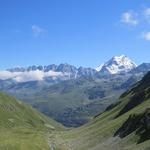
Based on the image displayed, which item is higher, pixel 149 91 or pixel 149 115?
pixel 149 91

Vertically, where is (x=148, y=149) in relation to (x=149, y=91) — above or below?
below

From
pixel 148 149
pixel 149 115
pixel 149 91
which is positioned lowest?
pixel 148 149

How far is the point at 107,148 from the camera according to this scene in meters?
108

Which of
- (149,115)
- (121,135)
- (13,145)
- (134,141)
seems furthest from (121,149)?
(13,145)

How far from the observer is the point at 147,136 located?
9206cm

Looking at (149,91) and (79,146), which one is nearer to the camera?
(79,146)

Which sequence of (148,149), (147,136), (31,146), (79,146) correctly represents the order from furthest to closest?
(79,146), (31,146), (147,136), (148,149)

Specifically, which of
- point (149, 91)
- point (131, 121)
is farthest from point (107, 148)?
point (149, 91)

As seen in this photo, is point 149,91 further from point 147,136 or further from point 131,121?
point 147,136

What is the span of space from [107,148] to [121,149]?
10.2 metres

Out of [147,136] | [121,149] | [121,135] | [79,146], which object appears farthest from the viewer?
[79,146]

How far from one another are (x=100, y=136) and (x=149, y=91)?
59.1 metres

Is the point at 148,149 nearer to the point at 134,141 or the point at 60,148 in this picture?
the point at 134,141

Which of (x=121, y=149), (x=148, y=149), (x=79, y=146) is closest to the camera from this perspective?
(x=148, y=149)
